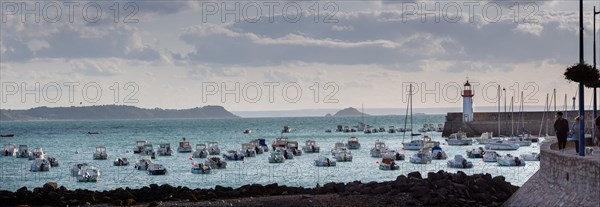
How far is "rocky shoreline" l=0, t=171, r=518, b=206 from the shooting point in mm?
31688

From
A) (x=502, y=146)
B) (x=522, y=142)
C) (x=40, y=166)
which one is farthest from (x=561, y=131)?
(x=522, y=142)

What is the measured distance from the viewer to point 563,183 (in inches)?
958

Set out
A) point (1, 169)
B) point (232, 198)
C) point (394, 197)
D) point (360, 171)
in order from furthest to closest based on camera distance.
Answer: point (1, 169) → point (360, 171) → point (232, 198) → point (394, 197)

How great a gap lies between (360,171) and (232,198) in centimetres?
3063

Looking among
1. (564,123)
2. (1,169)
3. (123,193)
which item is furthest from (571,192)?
(1,169)

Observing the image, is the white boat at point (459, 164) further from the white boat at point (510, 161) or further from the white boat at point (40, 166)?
the white boat at point (40, 166)

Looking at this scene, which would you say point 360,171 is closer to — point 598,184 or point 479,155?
point 479,155

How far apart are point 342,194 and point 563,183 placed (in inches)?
418

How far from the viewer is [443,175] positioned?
114ft

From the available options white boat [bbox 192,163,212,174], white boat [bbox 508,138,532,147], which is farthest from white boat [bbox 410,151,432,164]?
white boat [bbox 508,138,532,147]

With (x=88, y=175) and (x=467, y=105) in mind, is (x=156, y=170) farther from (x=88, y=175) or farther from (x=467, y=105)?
(x=467, y=105)

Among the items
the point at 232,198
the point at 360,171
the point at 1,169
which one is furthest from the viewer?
the point at 1,169

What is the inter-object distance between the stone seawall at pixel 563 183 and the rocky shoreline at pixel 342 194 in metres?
2.96

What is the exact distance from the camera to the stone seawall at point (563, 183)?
72.4ft
